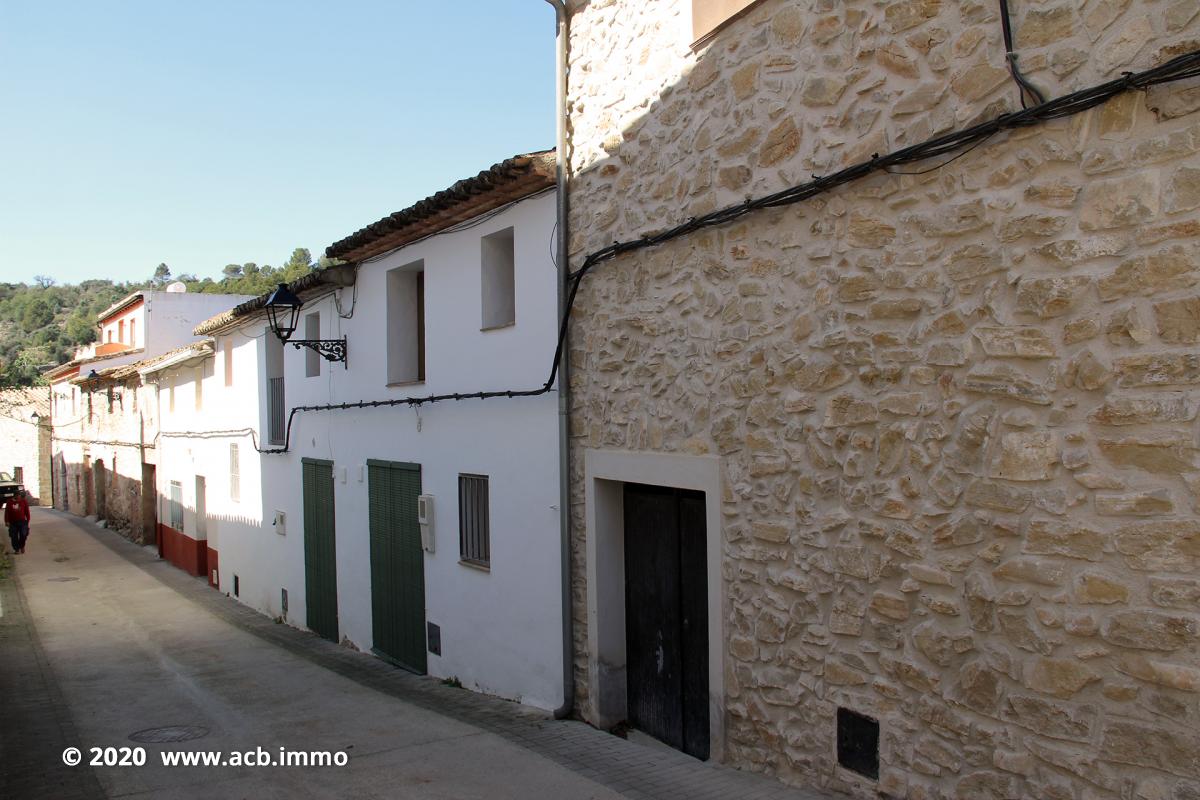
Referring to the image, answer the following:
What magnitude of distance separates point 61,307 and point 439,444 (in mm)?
81691

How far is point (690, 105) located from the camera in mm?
6090

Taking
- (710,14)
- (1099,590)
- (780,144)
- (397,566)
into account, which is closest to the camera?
(1099,590)

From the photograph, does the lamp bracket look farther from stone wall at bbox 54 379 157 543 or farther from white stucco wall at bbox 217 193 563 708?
stone wall at bbox 54 379 157 543

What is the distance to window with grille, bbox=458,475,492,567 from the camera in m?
9.11

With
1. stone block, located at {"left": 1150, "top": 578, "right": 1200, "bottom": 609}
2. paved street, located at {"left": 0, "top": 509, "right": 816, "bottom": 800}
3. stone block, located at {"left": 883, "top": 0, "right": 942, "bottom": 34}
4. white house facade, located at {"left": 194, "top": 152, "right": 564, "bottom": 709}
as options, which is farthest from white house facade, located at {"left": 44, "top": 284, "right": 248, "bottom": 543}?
stone block, located at {"left": 1150, "top": 578, "right": 1200, "bottom": 609}

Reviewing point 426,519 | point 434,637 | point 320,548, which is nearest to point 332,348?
point 320,548

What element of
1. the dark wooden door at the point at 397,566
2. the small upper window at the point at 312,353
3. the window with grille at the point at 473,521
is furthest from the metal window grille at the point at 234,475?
the window with grille at the point at 473,521

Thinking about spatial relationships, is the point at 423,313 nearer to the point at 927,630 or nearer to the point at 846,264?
the point at 846,264

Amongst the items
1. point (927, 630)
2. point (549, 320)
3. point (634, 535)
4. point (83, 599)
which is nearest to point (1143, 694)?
point (927, 630)

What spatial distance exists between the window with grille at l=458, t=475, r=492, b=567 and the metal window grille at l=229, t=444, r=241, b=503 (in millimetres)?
9408

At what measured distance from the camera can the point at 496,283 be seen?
9.05 meters

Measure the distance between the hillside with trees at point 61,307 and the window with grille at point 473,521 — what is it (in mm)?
31143

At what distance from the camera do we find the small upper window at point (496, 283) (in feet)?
29.5

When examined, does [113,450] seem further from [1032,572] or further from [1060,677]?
[1060,677]
